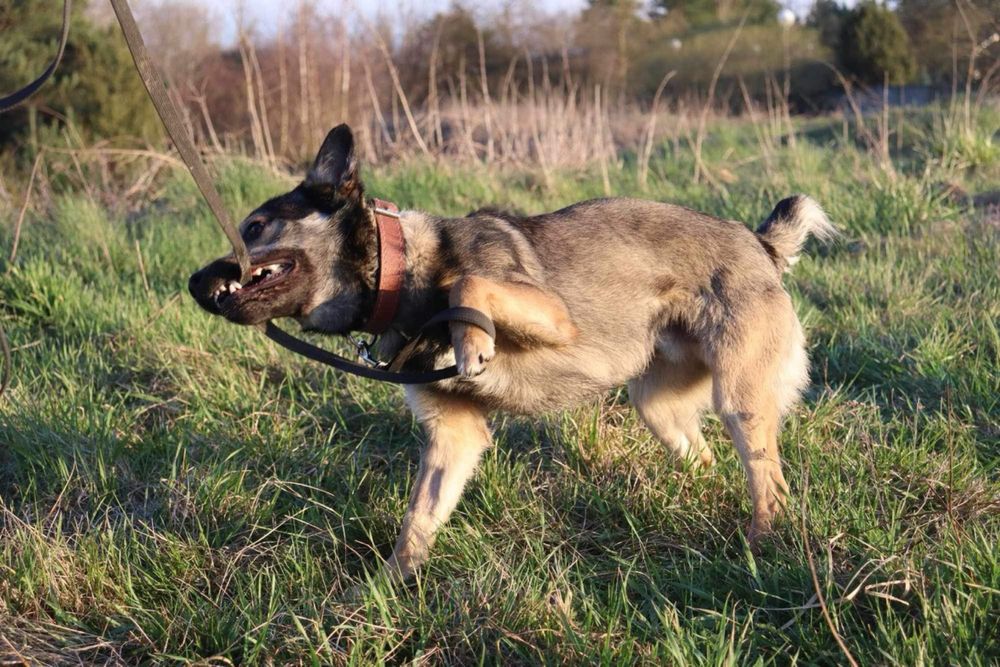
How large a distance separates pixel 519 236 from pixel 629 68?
68.4 ft

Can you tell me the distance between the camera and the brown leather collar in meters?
3.01

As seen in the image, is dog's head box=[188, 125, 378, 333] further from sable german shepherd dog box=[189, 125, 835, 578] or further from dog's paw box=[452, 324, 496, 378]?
dog's paw box=[452, 324, 496, 378]

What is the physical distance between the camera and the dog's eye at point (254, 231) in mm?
3170

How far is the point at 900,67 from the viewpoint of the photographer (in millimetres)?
20000

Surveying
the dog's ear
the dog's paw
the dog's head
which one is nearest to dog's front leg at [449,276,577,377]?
the dog's paw

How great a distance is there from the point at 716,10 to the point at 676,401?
101 ft

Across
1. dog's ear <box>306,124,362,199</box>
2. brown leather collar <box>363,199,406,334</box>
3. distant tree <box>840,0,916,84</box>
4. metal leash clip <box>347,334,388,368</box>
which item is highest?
dog's ear <box>306,124,362,199</box>

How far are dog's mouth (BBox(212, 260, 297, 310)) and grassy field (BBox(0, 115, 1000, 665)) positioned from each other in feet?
2.30

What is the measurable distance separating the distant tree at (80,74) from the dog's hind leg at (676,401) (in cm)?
1023

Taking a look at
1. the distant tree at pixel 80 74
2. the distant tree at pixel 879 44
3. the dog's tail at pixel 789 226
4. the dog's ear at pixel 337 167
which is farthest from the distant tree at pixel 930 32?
→ the dog's ear at pixel 337 167

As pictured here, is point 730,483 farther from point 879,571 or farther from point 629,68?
point 629,68

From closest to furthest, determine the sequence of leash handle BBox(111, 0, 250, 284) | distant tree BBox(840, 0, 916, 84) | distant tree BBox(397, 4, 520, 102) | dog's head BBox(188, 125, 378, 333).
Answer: leash handle BBox(111, 0, 250, 284), dog's head BBox(188, 125, 378, 333), distant tree BBox(397, 4, 520, 102), distant tree BBox(840, 0, 916, 84)

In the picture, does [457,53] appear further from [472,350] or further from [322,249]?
[472,350]

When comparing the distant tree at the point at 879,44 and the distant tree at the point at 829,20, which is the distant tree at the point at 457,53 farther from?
the distant tree at the point at 829,20
